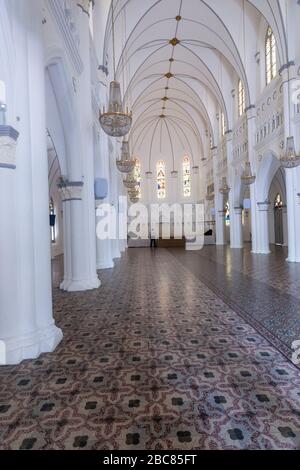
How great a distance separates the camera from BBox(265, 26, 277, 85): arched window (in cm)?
1400

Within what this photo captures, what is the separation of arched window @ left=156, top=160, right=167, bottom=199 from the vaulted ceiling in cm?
425

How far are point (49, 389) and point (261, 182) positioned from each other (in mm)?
15332

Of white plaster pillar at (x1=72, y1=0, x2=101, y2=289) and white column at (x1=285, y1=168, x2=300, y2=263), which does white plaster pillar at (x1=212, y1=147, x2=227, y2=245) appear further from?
white plaster pillar at (x1=72, y1=0, x2=101, y2=289)

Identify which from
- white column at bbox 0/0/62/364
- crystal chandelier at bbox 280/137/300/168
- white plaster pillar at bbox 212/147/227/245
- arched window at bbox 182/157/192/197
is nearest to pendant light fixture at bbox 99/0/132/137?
white column at bbox 0/0/62/364

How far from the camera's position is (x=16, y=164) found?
3.55m

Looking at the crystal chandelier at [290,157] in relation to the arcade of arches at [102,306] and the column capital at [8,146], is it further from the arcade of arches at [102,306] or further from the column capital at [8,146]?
the column capital at [8,146]

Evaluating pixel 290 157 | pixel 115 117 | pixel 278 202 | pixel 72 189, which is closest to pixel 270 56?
pixel 290 157

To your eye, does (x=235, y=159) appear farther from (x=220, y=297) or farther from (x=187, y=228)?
(x=220, y=297)

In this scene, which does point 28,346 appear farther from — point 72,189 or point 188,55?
point 188,55

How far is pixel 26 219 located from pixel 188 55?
20392 millimetres

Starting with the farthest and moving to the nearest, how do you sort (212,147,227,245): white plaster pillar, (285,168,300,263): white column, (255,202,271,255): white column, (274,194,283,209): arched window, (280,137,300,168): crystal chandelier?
(212,147,227,245): white plaster pillar
(274,194,283,209): arched window
(255,202,271,255): white column
(285,168,300,263): white column
(280,137,300,168): crystal chandelier

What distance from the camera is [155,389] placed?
2.85 meters

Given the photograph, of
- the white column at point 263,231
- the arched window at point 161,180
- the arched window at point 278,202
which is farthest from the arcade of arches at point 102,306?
the arched window at point 161,180

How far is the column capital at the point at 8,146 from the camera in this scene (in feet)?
10.9
